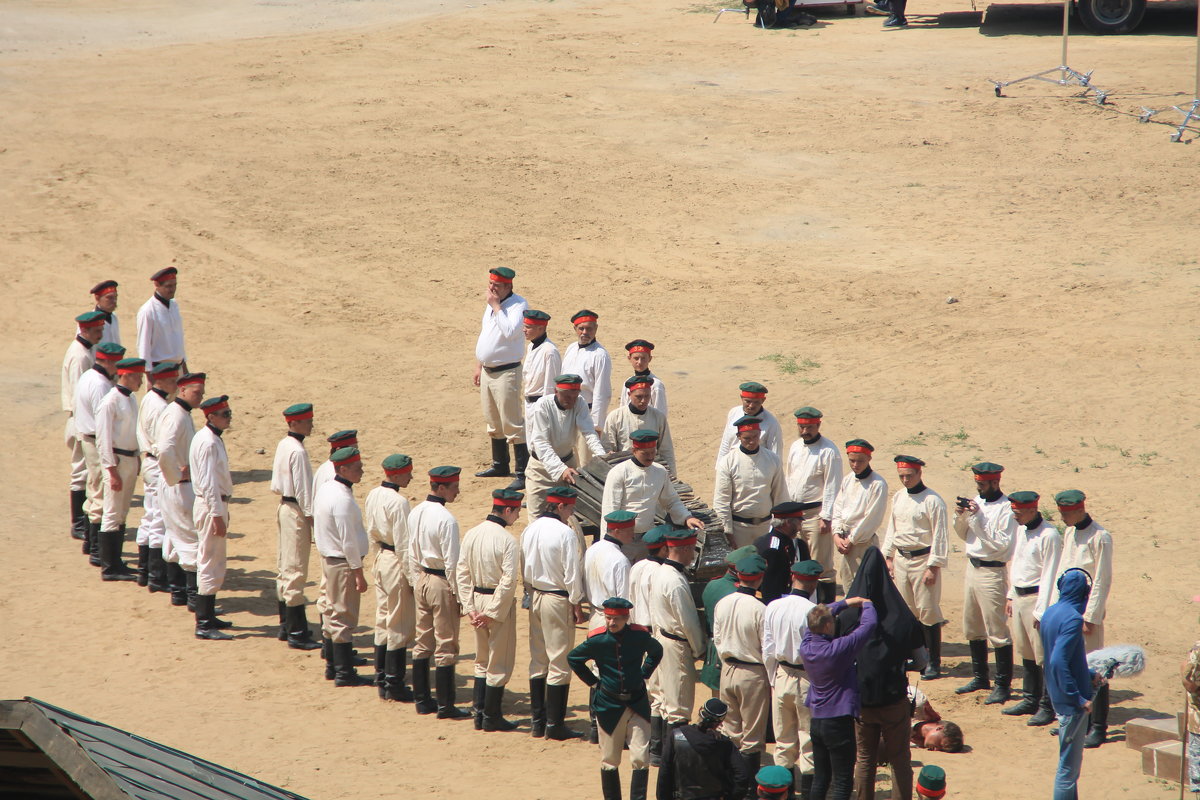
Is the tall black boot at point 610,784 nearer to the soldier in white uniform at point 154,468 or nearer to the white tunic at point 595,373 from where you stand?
the white tunic at point 595,373

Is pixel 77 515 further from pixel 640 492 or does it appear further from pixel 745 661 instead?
pixel 745 661

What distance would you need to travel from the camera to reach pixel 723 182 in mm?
20828

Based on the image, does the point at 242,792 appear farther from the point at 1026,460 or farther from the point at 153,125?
the point at 153,125

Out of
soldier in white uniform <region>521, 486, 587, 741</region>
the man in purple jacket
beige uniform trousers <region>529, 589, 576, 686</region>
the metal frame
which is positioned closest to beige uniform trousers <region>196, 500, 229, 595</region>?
soldier in white uniform <region>521, 486, 587, 741</region>

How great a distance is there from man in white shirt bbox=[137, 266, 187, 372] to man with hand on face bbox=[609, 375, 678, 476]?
15.5 ft

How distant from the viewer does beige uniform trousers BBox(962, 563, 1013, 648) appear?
384 inches

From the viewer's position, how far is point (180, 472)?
1094cm

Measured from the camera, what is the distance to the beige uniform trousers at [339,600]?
9.81 metres

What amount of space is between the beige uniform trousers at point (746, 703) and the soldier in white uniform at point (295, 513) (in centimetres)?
394

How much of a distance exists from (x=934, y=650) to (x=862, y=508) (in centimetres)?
133

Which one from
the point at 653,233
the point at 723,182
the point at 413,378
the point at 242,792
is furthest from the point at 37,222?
the point at 242,792

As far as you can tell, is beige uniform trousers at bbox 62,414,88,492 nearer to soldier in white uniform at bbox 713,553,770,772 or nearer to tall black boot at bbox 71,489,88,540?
tall black boot at bbox 71,489,88,540

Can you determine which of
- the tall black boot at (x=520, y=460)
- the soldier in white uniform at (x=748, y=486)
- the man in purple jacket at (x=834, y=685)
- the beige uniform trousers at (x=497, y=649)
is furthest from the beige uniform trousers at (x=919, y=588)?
the tall black boot at (x=520, y=460)

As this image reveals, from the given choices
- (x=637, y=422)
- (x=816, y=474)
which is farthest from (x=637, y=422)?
(x=816, y=474)
